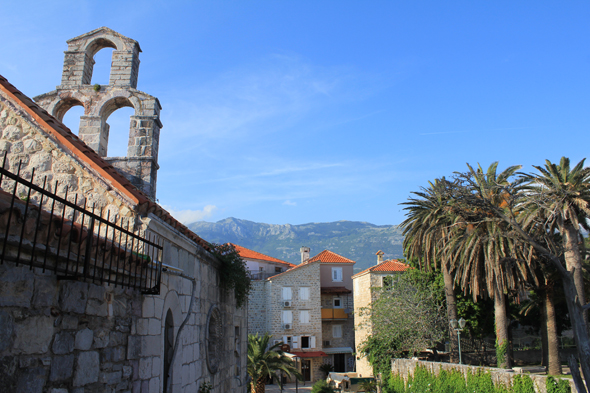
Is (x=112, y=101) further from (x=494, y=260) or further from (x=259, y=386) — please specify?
(x=259, y=386)

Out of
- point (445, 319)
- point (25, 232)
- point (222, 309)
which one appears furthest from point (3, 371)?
point (445, 319)

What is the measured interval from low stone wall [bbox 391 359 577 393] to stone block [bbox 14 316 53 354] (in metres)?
16.3

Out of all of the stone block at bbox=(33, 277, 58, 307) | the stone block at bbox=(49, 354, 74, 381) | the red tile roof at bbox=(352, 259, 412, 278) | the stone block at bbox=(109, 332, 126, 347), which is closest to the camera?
the stone block at bbox=(33, 277, 58, 307)

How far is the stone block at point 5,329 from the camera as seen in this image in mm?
3301

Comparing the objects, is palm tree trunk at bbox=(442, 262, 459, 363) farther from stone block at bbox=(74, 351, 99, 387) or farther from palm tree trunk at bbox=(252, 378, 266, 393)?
stone block at bbox=(74, 351, 99, 387)

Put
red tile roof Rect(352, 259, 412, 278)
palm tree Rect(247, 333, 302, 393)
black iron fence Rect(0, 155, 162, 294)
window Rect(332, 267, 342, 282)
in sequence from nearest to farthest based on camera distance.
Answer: black iron fence Rect(0, 155, 162, 294), palm tree Rect(247, 333, 302, 393), red tile roof Rect(352, 259, 412, 278), window Rect(332, 267, 342, 282)

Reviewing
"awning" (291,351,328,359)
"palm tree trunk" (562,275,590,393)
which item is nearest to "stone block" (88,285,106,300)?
"palm tree trunk" (562,275,590,393)

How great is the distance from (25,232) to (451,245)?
2421cm

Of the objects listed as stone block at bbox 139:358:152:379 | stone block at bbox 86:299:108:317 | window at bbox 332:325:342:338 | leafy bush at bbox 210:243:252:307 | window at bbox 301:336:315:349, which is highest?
leafy bush at bbox 210:243:252:307

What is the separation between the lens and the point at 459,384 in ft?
64.0

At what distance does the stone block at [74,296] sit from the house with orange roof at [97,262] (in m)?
0.01

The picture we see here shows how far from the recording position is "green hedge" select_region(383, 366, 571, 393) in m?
15.2

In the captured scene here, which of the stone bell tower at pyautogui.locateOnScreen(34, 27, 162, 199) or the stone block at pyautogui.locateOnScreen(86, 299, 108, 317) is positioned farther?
the stone bell tower at pyautogui.locateOnScreen(34, 27, 162, 199)

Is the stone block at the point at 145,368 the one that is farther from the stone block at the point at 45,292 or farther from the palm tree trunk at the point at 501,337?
the palm tree trunk at the point at 501,337
